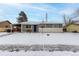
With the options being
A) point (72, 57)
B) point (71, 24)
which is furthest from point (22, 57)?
point (71, 24)

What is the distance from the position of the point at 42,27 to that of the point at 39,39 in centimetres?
34

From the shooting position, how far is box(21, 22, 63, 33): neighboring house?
4920mm

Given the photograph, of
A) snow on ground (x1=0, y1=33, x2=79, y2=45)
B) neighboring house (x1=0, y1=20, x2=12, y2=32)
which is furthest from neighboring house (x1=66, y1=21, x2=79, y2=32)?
neighboring house (x1=0, y1=20, x2=12, y2=32)

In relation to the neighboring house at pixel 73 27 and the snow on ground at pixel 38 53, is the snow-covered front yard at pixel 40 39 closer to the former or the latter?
the neighboring house at pixel 73 27

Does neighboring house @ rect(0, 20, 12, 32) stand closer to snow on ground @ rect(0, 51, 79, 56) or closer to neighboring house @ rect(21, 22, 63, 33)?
neighboring house @ rect(21, 22, 63, 33)

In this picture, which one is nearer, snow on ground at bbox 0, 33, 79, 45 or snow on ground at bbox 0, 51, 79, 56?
snow on ground at bbox 0, 51, 79, 56

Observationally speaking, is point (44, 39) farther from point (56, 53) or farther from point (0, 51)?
point (0, 51)

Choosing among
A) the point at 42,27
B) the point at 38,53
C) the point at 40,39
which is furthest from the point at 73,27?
the point at 38,53

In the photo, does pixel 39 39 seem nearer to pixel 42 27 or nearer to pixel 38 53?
pixel 42 27

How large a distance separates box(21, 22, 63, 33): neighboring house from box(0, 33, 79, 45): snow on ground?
0.12 m

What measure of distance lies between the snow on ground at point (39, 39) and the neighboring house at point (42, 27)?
116 mm

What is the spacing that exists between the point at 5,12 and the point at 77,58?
2.23 metres

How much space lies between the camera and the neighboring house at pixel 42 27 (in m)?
4.92

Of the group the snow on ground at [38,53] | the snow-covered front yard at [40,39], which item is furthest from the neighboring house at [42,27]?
the snow on ground at [38,53]
